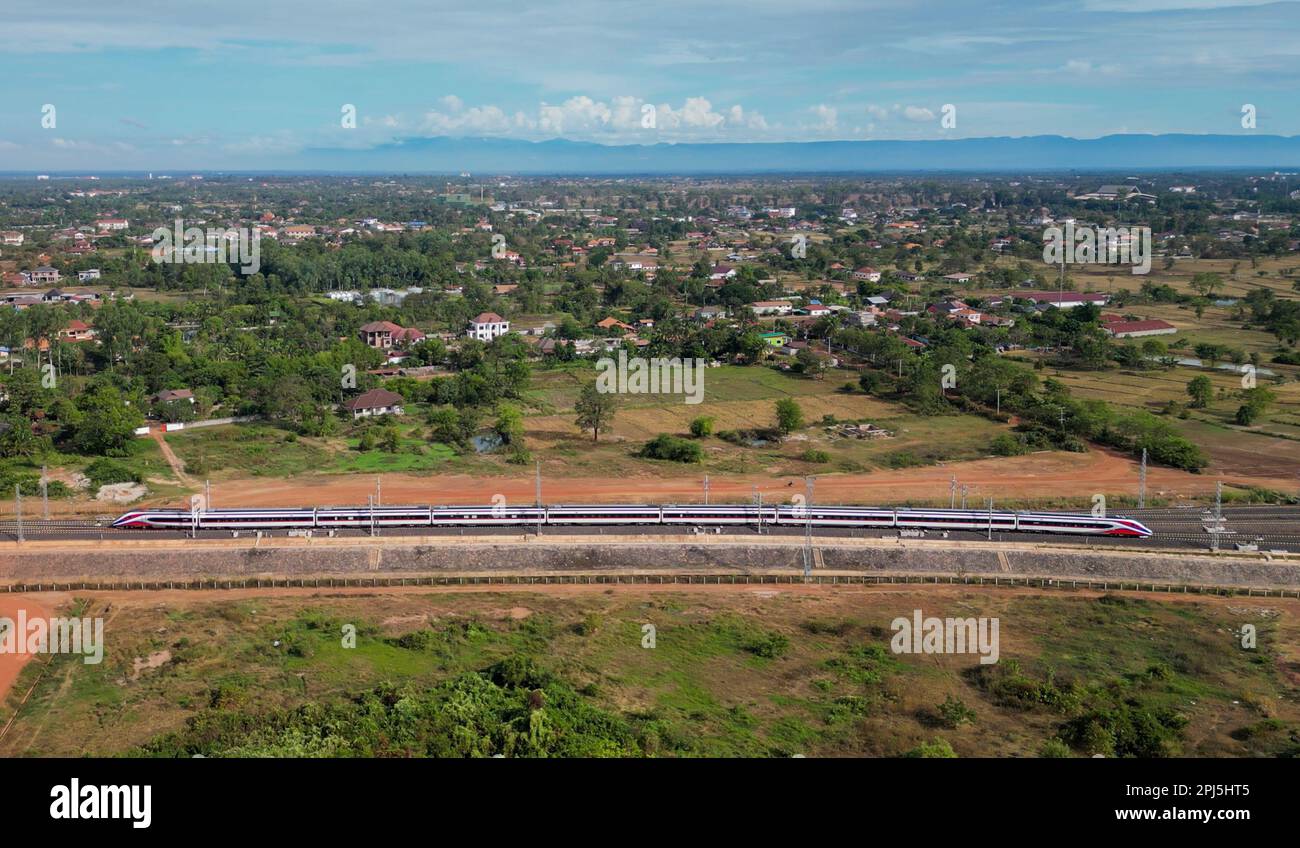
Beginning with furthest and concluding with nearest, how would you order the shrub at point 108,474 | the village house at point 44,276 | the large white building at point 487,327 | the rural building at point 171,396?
the village house at point 44,276
the large white building at point 487,327
the rural building at point 171,396
the shrub at point 108,474

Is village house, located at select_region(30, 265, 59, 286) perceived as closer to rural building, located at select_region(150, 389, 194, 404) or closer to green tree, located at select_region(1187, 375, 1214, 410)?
rural building, located at select_region(150, 389, 194, 404)

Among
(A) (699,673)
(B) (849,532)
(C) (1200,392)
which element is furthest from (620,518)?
(C) (1200,392)

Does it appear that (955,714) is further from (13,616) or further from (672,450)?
(13,616)

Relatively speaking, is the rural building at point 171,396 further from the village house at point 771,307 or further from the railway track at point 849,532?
the village house at point 771,307

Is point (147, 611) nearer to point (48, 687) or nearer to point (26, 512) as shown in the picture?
point (48, 687)

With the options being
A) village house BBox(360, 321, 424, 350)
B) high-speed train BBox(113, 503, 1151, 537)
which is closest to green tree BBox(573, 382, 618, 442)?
high-speed train BBox(113, 503, 1151, 537)

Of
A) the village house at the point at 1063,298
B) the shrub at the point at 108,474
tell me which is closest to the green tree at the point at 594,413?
the shrub at the point at 108,474

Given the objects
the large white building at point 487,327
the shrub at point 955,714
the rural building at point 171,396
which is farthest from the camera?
the large white building at point 487,327
